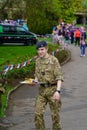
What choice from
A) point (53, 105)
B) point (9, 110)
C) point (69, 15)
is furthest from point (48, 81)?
point (69, 15)

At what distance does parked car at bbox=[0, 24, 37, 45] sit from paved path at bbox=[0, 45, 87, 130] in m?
14.2

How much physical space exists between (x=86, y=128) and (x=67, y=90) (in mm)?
6773

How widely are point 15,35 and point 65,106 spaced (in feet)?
75.9

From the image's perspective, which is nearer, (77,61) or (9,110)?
(9,110)

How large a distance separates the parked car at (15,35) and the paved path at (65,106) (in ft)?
46.5

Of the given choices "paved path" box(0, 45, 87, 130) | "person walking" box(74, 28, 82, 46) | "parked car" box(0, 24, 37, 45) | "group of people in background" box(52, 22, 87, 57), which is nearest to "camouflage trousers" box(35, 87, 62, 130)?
"paved path" box(0, 45, 87, 130)

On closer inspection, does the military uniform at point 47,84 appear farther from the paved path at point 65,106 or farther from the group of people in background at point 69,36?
the group of people in background at point 69,36

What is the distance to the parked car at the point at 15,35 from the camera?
3622 cm

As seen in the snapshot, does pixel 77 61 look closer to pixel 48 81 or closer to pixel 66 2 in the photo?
pixel 48 81

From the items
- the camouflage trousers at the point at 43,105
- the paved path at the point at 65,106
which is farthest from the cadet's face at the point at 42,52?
the paved path at the point at 65,106

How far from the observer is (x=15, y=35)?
36.6 meters

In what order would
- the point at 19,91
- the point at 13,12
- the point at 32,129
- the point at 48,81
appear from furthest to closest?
1. the point at 13,12
2. the point at 19,91
3. the point at 32,129
4. the point at 48,81

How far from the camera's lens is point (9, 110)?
42.7 ft

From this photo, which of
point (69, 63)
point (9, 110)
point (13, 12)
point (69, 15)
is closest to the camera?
point (9, 110)
